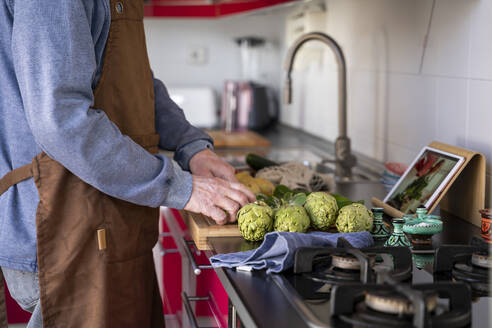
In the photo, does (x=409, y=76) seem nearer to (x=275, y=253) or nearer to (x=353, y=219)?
(x=353, y=219)

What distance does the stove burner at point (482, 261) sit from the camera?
106cm

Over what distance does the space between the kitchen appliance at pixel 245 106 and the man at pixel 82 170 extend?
2468 millimetres

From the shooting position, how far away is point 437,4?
181 centimetres

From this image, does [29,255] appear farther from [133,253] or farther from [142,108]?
[142,108]

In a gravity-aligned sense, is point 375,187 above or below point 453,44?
below

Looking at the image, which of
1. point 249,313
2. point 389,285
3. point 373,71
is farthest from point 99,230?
point 373,71

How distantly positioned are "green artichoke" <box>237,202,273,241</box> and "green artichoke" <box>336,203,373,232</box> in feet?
0.46

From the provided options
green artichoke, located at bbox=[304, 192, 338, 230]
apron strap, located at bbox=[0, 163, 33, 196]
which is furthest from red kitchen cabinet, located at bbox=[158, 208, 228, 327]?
apron strap, located at bbox=[0, 163, 33, 196]

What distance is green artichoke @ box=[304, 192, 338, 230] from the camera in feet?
4.27

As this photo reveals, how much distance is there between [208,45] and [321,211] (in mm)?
3010

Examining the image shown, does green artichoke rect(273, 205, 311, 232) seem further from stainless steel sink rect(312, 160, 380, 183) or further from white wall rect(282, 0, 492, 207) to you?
stainless steel sink rect(312, 160, 380, 183)

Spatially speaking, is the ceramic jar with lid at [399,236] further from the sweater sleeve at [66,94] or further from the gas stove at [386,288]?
the sweater sleeve at [66,94]

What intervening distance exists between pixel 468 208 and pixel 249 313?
31.8 inches

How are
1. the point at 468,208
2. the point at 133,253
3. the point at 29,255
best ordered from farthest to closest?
the point at 468,208 → the point at 133,253 → the point at 29,255
